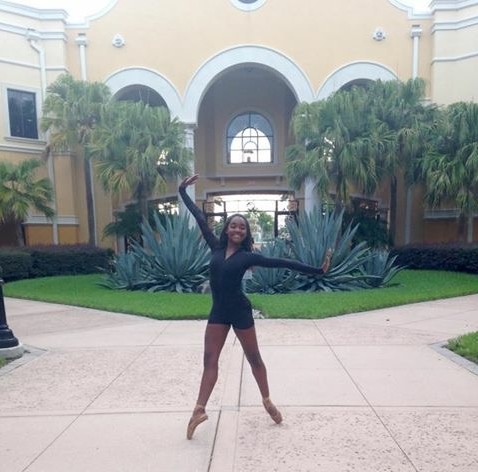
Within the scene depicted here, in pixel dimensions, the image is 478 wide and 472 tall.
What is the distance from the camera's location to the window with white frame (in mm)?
18531

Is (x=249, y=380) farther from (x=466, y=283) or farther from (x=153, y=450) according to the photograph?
(x=466, y=283)

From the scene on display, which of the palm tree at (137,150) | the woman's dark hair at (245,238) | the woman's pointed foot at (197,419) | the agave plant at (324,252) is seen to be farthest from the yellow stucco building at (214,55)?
the woman's pointed foot at (197,419)

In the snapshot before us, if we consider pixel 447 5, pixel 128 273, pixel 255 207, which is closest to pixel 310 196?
pixel 255 207

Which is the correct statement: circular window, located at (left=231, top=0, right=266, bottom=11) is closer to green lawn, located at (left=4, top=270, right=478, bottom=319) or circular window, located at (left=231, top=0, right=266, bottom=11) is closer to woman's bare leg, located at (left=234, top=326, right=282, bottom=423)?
green lawn, located at (left=4, top=270, right=478, bottom=319)

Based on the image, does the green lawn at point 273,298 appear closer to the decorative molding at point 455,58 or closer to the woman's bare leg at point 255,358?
the woman's bare leg at point 255,358

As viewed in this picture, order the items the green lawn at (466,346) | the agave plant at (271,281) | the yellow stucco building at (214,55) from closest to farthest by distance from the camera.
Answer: the green lawn at (466,346) < the agave plant at (271,281) < the yellow stucco building at (214,55)

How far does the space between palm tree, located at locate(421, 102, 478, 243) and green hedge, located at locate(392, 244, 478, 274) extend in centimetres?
171

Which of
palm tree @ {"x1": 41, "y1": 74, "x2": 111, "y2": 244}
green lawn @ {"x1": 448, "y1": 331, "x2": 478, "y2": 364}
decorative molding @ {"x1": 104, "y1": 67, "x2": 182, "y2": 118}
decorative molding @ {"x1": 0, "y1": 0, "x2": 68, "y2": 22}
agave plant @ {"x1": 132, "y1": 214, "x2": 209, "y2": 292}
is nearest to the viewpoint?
green lawn @ {"x1": 448, "y1": 331, "x2": 478, "y2": 364}

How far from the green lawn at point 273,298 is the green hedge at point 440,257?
2.55ft

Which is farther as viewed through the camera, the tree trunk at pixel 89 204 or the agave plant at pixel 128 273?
the tree trunk at pixel 89 204

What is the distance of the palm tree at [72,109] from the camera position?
17.5 meters

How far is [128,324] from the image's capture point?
26.1 ft

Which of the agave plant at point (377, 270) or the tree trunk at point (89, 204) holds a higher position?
the tree trunk at point (89, 204)

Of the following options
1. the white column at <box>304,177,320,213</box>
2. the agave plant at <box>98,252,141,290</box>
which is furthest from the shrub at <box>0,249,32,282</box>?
the white column at <box>304,177,320,213</box>
